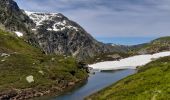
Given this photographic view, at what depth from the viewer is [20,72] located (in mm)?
146250

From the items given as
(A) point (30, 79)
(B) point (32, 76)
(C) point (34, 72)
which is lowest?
(A) point (30, 79)

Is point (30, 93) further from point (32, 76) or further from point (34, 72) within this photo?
point (34, 72)

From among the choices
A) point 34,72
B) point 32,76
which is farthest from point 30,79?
point 34,72

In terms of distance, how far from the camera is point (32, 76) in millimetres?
143125

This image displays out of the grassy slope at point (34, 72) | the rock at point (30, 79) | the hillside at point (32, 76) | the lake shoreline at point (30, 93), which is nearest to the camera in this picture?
the lake shoreline at point (30, 93)

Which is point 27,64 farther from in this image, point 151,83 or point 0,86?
point 151,83

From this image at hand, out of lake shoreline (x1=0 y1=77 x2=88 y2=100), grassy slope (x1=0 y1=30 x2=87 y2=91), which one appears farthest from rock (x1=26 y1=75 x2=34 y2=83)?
lake shoreline (x1=0 y1=77 x2=88 y2=100)

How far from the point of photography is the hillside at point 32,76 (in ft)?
422

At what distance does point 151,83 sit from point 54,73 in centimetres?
8614

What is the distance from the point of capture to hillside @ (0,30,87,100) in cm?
12850

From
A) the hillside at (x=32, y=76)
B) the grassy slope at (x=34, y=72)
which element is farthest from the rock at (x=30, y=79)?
the grassy slope at (x=34, y=72)

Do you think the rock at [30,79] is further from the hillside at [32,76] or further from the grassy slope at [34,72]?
the grassy slope at [34,72]

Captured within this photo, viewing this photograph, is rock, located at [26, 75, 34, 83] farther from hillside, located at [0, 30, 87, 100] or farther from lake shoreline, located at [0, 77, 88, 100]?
lake shoreline, located at [0, 77, 88, 100]

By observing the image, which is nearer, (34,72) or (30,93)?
(30,93)
